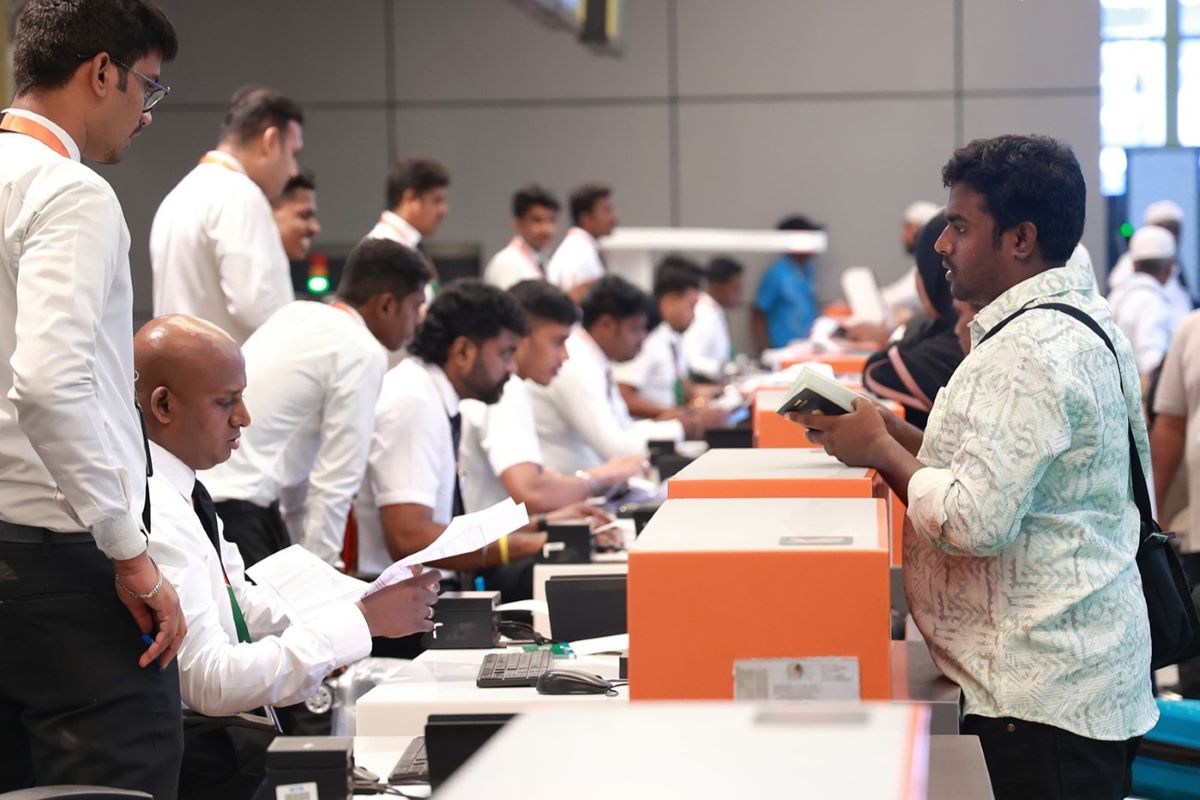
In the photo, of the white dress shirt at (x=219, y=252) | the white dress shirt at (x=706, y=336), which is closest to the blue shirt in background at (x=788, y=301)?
the white dress shirt at (x=706, y=336)

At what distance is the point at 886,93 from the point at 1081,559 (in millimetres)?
8432

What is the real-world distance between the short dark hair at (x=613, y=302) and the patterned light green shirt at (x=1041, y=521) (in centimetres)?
373

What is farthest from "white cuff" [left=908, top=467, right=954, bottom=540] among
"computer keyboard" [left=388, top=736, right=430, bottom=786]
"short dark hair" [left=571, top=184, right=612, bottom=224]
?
"short dark hair" [left=571, top=184, right=612, bottom=224]

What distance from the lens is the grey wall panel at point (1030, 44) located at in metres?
9.54

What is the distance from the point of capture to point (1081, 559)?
5.89ft

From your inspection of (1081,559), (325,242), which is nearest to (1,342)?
(1081,559)

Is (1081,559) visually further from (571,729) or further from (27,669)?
(27,669)

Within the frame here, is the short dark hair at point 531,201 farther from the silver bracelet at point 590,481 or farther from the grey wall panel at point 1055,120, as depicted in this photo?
the silver bracelet at point 590,481

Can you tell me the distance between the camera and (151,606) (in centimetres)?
185

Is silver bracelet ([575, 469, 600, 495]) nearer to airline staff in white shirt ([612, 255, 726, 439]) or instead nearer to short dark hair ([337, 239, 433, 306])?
short dark hair ([337, 239, 433, 306])

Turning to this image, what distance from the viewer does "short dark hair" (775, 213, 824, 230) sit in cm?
986

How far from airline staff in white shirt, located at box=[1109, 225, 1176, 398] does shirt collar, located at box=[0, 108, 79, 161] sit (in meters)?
6.15

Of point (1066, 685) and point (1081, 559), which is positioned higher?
point (1081, 559)

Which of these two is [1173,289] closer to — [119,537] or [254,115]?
[254,115]
